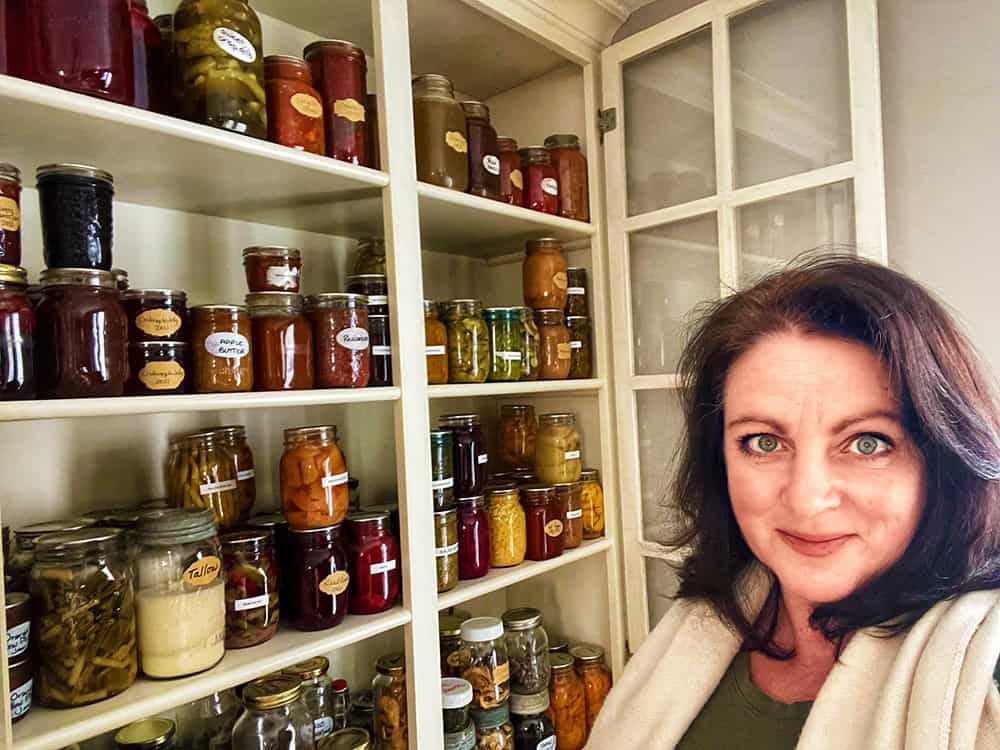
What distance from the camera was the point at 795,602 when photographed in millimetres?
915

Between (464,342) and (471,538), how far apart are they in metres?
0.37

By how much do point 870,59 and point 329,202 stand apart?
2.89 ft

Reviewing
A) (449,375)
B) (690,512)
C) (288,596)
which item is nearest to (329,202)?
(449,375)

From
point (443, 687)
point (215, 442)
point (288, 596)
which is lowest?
point (443, 687)

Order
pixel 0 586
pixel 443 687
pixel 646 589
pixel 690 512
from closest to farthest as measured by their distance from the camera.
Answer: pixel 0 586, pixel 690 512, pixel 443 687, pixel 646 589

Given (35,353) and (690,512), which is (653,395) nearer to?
(690,512)

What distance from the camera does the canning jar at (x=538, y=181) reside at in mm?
1412

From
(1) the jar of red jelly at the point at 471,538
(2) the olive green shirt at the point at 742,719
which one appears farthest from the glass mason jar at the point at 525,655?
(2) the olive green shirt at the point at 742,719

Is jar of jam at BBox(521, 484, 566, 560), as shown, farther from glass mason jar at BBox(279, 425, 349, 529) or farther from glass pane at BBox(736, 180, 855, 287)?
glass pane at BBox(736, 180, 855, 287)

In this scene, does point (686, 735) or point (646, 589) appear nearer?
point (686, 735)

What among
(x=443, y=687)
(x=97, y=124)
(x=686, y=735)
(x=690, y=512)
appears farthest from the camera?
(x=443, y=687)

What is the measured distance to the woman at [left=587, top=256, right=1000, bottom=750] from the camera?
2.58 feet

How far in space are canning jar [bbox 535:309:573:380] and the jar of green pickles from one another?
77 mm

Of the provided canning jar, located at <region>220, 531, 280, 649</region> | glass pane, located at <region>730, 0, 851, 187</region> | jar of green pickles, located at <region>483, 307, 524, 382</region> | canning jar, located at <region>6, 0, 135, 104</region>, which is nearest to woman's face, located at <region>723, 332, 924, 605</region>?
glass pane, located at <region>730, 0, 851, 187</region>
